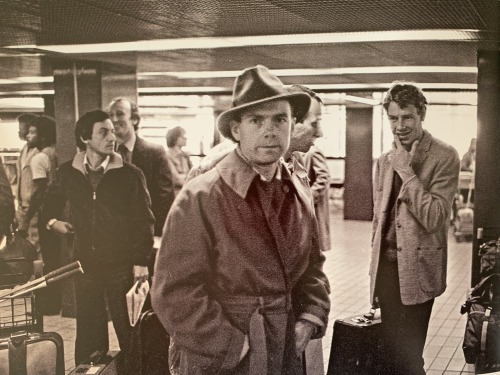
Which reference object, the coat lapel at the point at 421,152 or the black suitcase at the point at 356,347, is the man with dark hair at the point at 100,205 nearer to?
the black suitcase at the point at 356,347

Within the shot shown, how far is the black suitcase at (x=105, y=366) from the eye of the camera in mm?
3084

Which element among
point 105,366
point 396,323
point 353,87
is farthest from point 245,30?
point 105,366

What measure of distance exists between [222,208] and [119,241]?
71cm

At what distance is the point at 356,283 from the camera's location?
10.9 feet

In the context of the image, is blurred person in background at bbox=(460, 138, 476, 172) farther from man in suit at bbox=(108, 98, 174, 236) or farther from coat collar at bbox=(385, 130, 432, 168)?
man in suit at bbox=(108, 98, 174, 236)

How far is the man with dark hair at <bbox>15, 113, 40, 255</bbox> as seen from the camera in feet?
9.54

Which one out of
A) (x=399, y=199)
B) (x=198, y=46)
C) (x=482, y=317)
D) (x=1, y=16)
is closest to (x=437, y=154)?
(x=399, y=199)

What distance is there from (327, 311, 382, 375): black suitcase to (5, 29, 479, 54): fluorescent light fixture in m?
1.33

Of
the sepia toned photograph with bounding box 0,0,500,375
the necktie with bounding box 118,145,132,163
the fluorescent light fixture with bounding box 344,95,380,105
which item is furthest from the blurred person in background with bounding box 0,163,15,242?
the fluorescent light fixture with bounding box 344,95,380,105

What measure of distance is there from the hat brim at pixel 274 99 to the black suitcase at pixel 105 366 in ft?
4.16

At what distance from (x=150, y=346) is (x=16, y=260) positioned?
0.72 meters

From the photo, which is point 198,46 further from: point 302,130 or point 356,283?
point 356,283

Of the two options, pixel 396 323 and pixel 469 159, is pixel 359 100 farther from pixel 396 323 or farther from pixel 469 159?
pixel 396 323

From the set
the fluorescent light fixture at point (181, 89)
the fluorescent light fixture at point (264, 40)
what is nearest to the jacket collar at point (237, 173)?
the fluorescent light fixture at point (181, 89)
